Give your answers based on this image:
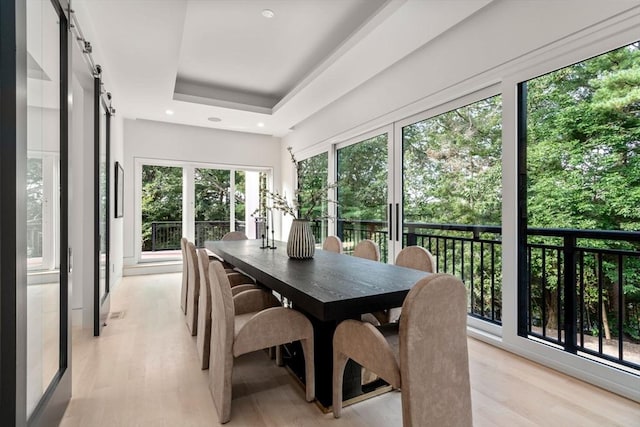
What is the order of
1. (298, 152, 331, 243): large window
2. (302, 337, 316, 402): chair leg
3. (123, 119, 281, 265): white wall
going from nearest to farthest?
(302, 337, 316, 402): chair leg → (298, 152, 331, 243): large window → (123, 119, 281, 265): white wall

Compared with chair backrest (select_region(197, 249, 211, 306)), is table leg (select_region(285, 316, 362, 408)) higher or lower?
lower

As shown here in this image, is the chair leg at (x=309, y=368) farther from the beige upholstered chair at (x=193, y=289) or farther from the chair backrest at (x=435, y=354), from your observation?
the beige upholstered chair at (x=193, y=289)

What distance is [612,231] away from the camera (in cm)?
207

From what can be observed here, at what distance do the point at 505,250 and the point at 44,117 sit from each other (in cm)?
304

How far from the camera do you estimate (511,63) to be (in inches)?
99.3

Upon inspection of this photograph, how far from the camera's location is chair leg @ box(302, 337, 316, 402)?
1834 mm

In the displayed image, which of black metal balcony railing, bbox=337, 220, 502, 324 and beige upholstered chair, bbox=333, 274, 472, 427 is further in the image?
black metal balcony railing, bbox=337, 220, 502, 324

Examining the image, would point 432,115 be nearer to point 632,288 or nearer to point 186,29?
point 632,288

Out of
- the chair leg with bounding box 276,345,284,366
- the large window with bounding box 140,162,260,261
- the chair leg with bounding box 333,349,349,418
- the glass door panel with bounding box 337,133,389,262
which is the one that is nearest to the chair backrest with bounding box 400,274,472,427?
the chair leg with bounding box 333,349,349,418

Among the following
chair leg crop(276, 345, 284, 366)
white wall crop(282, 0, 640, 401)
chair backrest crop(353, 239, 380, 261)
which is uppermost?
white wall crop(282, 0, 640, 401)

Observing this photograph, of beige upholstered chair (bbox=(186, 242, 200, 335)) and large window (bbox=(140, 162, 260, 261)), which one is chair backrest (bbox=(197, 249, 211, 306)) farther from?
large window (bbox=(140, 162, 260, 261))

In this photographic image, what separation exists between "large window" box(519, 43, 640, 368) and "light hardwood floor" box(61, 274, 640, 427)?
1.30ft

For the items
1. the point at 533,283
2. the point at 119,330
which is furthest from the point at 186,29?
the point at 533,283

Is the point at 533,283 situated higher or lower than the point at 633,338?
higher
